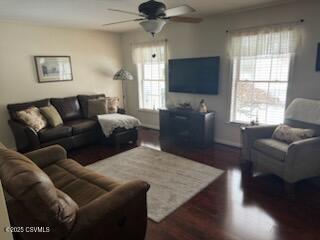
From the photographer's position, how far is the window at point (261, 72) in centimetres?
340

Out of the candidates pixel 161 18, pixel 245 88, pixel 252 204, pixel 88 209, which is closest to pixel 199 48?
pixel 245 88

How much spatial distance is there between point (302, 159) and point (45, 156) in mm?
2965

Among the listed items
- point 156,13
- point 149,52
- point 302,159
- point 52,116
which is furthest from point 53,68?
point 302,159

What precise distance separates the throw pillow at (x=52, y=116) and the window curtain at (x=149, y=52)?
2.38 metres

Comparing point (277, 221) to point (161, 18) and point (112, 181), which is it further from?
point (161, 18)

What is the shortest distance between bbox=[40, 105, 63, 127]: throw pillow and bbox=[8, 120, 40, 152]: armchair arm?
1.42 feet

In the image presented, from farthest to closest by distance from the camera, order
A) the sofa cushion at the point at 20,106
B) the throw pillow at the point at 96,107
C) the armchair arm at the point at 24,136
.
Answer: the throw pillow at the point at 96,107 < the sofa cushion at the point at 20,106 < the armchair arm at the point at 24,136

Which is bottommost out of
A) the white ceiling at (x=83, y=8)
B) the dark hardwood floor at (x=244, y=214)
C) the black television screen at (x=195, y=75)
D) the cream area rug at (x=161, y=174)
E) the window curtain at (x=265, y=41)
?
the dark hardwood floor at (x=244, y=214)

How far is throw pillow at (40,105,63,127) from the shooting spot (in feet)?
13.3

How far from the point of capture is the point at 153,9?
2.39 m

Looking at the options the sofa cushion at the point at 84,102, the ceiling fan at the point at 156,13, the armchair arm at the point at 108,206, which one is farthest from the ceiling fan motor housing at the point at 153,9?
the sofa cushion at the point at 84,102

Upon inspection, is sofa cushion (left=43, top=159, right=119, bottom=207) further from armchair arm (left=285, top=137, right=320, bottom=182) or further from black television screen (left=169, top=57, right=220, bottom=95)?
black television screen (left=169, top=57, right=220, bottom=95)

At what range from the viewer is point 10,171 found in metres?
1.38

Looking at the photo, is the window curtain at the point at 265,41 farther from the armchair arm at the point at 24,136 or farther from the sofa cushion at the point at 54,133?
the armchair arm at the point at 24,136
